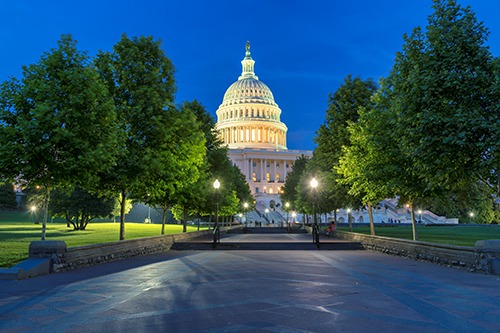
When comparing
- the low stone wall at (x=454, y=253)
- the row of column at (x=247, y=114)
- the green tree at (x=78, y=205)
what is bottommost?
the low stone wall at (x=454, y=253)

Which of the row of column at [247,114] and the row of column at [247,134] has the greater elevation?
the row of column at [247,114]

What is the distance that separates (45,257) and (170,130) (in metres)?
9.58

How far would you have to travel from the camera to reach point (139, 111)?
20.2 meters

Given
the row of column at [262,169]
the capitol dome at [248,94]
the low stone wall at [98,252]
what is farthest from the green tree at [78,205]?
the capitol dome at [248,94]

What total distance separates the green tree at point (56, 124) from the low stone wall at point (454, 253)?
1410 centimetres

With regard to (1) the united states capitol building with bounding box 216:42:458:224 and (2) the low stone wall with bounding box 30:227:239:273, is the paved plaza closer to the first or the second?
(2) the low stone wall with bounding box 30:227:239:273

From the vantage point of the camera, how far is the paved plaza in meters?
6.89

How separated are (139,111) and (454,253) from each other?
15.5 metres

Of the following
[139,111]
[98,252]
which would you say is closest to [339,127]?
[139,111]

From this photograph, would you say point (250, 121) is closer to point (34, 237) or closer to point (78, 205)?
point (78, 205)

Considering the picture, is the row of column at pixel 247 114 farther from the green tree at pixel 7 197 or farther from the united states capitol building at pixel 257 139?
the green tree at pixel 7 197

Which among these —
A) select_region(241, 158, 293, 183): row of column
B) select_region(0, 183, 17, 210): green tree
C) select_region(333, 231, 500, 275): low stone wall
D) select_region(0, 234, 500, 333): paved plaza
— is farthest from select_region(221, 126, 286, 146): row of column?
select_region(0, 234, 500, 333): paved plaza

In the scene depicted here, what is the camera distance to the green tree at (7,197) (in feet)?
334

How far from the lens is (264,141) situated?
172 m
